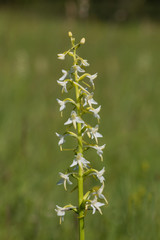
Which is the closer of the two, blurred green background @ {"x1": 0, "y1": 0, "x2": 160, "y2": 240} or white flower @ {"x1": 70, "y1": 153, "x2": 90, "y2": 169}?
white flower @ {"x1": 70, "y1": 153, "x2": 90, "y2": 169}

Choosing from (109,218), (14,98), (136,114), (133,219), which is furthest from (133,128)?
(133,219)

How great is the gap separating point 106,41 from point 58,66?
4596mm

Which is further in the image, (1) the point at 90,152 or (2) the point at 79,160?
(1) the point at 90,152

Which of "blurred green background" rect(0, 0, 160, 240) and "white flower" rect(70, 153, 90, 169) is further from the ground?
"blurred green background" rect(0, 0, 160, 240)

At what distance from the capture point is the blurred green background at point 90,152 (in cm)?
375

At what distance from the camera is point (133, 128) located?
707cm

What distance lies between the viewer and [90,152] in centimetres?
618

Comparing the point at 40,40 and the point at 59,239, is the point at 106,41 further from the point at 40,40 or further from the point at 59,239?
the point at 59,239

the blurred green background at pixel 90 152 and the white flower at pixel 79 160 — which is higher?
the blurred green background at pixel 90 152

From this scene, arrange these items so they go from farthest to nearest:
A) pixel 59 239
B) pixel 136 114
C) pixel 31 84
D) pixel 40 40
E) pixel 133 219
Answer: pixel 40 40, pixel 31 84, pixel 136 114, pixel 59 239, pixel 133 219

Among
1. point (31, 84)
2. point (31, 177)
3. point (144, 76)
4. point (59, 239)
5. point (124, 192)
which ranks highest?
point (144, 76)

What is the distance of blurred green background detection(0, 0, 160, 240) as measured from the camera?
3752mm

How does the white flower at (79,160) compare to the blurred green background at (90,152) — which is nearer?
the white flower at (79,160)

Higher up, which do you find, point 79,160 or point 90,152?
point 90,152
